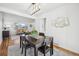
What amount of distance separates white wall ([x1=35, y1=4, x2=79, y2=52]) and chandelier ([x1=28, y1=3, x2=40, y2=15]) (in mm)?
149

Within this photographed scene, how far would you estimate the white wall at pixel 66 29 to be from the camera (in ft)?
5.23

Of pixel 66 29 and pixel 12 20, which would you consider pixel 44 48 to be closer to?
pixel 66 29

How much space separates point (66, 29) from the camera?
1624 mm

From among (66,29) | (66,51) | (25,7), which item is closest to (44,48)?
(66,51)

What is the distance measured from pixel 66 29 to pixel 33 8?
25.0 inches

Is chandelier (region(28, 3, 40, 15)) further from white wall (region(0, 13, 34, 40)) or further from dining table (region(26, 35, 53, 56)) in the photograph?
dining table (region(26, 35, 53, 56))

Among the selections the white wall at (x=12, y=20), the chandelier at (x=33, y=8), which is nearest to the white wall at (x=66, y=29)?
the chandelier at (x=33, y=8)

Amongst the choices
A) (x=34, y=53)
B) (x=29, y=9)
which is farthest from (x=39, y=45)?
(x=29, y=9)

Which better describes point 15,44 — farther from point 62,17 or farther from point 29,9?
point 62,17

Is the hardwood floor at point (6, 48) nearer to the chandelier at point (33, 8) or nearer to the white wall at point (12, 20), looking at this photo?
the white wall at point (12, 20)

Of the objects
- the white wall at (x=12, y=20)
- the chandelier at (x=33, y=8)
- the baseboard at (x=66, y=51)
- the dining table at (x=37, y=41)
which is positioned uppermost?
the chandelier at (x=33, y=8)

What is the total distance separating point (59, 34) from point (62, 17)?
0.93 feet

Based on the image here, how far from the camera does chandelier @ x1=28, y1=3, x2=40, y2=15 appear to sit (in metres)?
1.61

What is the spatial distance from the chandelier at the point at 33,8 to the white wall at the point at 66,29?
0.49 feet
